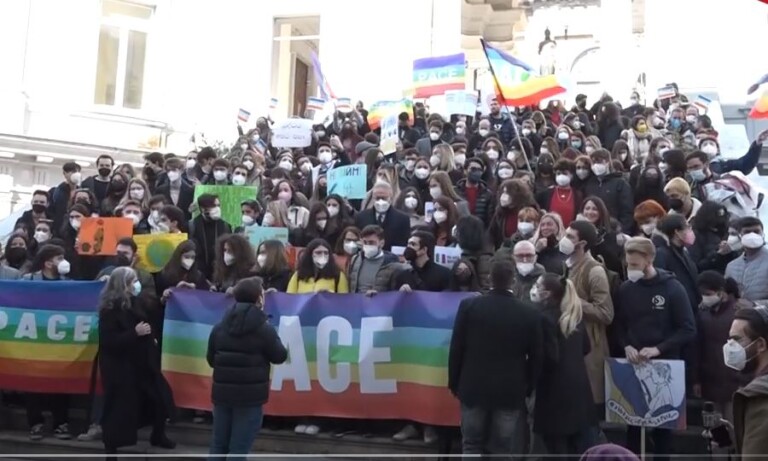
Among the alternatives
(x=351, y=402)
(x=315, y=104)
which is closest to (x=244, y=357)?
(x=351, y=402)

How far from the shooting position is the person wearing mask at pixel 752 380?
12.9 ft

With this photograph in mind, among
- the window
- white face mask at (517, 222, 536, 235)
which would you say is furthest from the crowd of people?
the window

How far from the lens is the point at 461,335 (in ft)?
23.3

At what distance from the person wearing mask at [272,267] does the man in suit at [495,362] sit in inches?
109

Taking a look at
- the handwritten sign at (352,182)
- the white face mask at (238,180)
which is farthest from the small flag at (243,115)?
the handwritten sign at (352,182)

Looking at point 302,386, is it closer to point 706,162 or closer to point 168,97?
point 706,162

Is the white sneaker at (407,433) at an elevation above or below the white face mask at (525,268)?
below

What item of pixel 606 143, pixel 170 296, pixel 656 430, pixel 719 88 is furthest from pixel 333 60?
pixel 656 430

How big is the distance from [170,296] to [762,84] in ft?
41.6

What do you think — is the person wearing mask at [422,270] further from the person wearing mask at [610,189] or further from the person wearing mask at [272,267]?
the person wearing mask at [610,189]

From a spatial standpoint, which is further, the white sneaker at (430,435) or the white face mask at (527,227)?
the white face mask at (527,227)

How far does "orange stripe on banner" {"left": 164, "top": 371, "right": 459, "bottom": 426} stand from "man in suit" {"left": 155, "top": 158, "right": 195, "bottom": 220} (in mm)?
3758

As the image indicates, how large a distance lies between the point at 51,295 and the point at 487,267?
4.39 meters

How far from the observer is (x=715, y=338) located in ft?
25.7
